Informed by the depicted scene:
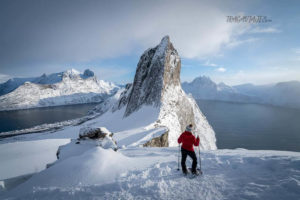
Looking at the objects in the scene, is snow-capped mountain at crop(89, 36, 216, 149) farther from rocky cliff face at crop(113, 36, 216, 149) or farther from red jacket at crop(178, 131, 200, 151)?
red jacket at crop(178, 131, 200, 151)

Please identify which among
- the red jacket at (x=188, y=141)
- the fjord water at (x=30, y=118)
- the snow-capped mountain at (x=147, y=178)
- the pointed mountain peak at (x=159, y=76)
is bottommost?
the fjord water at (x=30, y=118)

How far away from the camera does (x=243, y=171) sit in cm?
572

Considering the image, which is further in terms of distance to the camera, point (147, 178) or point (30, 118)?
point (30, 118)

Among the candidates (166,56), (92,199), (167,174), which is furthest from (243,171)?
(166,56)

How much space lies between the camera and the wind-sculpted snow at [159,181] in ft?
14.5

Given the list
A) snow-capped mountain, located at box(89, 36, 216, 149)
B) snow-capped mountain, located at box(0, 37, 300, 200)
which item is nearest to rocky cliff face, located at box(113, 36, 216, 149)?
snow-capped mountain, located at box(89, 36, 216, 149)

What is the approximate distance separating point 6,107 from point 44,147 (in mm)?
256684

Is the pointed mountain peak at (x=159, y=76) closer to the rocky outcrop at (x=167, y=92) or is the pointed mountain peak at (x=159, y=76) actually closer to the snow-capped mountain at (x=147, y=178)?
the rocky outcrop at (x=167, y=92)

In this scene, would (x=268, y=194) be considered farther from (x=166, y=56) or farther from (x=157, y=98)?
(x=166, y=56)

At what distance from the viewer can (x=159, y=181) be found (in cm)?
524

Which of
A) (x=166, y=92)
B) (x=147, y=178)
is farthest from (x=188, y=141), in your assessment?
(x=166, y=92)

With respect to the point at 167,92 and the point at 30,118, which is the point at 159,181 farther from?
the point at 30,118

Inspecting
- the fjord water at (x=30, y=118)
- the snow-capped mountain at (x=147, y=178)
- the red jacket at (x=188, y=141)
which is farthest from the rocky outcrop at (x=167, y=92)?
the fjord water at (x=30, y=118)

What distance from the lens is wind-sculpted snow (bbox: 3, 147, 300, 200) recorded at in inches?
174
